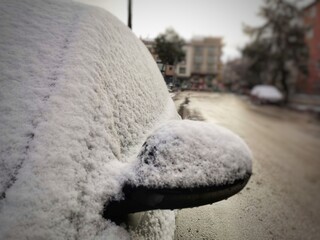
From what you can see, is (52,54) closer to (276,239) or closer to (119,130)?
(119,130)

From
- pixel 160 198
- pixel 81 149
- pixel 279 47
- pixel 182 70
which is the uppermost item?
pixel 279 47

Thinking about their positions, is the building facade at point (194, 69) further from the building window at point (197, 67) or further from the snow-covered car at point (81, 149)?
the snow-covered car at point (81, 149)

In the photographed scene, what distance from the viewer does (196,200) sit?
28.4 inches

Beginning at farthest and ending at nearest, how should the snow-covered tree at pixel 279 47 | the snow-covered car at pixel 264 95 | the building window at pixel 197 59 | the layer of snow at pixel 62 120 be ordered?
1. the snow-covered tree at pixel 279 47
2. the snow-covered car at pixel 264 95
3. the building window at pixel 197 59
4. the layer of snow at pixel 62 120

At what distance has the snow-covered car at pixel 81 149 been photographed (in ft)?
2.02

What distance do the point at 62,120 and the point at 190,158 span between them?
14.6 inches

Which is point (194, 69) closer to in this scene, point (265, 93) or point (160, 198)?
point (160, 198)

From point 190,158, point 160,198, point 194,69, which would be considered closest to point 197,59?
point 194,69

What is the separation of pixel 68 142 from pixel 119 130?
0.25m

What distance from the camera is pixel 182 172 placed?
71 centimetres

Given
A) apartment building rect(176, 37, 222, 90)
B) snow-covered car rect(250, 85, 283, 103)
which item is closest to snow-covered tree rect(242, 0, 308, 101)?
snow-covered car rect(250, 85, 283, 103)

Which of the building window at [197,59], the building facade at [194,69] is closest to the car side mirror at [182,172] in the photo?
the building facade at [194,69]

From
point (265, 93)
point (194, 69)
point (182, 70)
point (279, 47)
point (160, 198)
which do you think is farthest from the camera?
point (279, 47)

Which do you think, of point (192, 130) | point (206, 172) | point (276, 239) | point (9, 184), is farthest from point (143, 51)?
point (276, 239)
